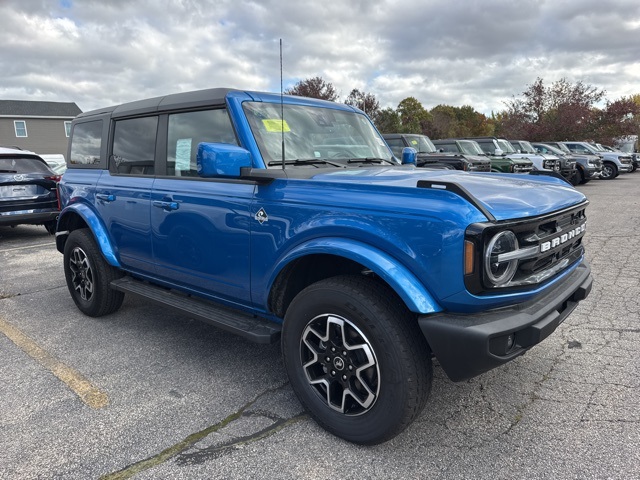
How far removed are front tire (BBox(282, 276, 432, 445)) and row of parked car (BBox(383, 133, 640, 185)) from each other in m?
6.15

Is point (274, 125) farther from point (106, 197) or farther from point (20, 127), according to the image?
point (20, 127)

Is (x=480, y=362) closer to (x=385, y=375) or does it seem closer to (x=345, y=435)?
(x=385, y=375)

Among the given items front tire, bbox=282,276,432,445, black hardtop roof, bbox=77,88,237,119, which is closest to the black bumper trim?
black hardtop roof, bbox=77,88,237,119

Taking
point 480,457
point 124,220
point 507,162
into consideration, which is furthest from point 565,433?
point 507,162

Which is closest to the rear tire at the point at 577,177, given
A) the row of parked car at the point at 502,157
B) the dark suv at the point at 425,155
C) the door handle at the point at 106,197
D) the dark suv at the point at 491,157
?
the row of parked car at the point at 502,157

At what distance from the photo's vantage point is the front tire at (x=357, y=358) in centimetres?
223

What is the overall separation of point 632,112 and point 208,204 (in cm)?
4072

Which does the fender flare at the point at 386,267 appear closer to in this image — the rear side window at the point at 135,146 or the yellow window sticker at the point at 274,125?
the yellow window sticker at the point at 274,125

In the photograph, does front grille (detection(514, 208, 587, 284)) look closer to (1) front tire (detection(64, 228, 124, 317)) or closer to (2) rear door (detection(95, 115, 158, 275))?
(2) rear door (detection(95, 115, 158, 275))

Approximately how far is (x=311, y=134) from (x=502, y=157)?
12824 millimetres

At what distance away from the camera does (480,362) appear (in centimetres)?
205

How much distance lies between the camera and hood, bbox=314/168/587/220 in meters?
2.21

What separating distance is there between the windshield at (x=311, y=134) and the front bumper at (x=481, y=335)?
4.99ft

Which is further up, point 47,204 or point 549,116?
point 549,116
